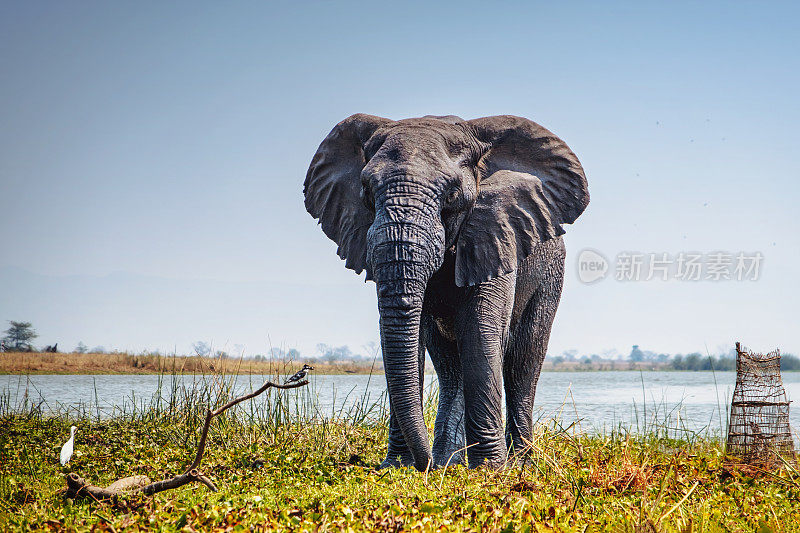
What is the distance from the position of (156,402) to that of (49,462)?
302 centimetres

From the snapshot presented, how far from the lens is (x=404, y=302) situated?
5.68m

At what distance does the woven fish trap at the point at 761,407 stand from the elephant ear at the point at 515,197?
9.29ft

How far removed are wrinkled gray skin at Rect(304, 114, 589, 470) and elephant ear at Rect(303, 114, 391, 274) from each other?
0.5 inches

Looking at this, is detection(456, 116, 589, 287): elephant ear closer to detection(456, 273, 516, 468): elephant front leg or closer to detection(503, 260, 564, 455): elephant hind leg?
detection(456, 273, 516, 468): elephant front leg

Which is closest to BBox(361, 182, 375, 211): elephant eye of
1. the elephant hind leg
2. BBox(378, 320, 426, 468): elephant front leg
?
BBox(378, 320, 426, 468): elephant front leg

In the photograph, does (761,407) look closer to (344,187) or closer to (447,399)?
(447,399)

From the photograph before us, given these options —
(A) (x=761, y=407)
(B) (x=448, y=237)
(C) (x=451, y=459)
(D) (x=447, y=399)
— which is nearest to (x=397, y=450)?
(C) (x=451, y=459)

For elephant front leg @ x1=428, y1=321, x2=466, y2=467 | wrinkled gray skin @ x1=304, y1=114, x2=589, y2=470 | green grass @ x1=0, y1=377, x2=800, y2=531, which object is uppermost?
wrinkled gray skin @ x1=304, y1=114, x2=589, y2=470

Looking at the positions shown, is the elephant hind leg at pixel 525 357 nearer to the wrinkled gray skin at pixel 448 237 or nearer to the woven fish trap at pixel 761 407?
the wrinkled gray skin at pixel 448 237

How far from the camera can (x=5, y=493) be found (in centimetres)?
580

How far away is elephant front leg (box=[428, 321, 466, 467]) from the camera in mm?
7070

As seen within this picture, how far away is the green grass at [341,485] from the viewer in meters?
4.29

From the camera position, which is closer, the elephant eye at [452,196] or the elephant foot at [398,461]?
the elephant eye at [452,196]

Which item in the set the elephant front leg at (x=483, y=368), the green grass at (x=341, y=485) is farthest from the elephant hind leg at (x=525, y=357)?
the elephant front leg at (x=483, y=368)
